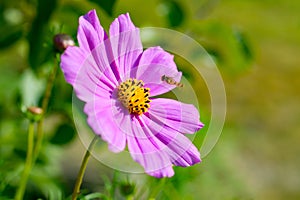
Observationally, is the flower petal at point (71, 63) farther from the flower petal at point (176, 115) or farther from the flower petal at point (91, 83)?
the flower petal at point (176, 115)

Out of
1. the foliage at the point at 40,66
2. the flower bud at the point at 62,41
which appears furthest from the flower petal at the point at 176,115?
the foliage at the point at 40,66

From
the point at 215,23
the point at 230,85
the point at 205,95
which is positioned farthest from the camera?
the point at 230,85

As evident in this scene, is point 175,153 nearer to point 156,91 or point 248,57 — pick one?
point 156,91

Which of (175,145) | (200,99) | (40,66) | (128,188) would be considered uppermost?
(175,145)

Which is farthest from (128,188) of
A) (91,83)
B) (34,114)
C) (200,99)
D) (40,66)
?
(200,99)

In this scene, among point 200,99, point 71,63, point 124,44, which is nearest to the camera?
point 71,63

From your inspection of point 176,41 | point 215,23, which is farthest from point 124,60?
point 176,41

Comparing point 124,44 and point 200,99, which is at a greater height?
point 124,44

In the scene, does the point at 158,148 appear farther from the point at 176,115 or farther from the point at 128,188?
the point at 128,188
